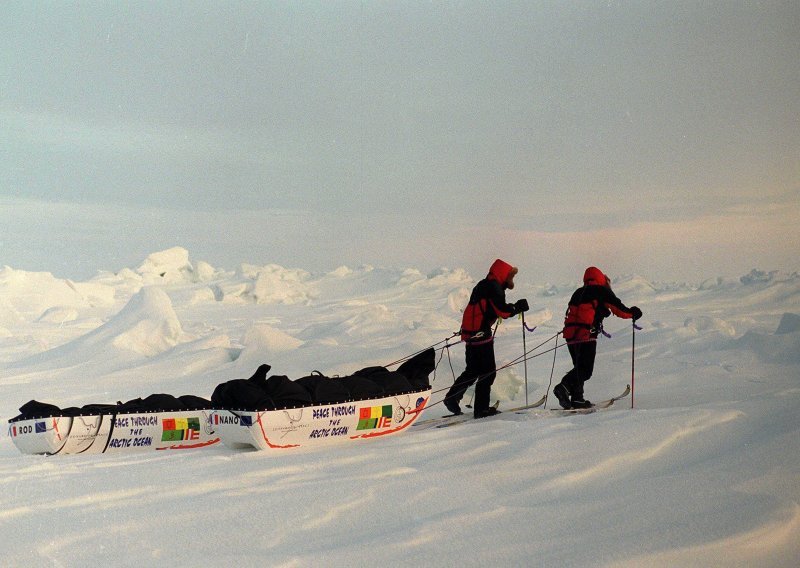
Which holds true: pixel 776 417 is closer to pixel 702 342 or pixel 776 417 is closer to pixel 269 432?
pixel 269 432

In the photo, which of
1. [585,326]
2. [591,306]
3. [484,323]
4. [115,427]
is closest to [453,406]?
[484,323]

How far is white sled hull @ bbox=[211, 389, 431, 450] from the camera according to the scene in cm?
634

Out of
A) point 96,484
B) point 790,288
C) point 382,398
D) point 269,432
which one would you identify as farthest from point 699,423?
point 790,288

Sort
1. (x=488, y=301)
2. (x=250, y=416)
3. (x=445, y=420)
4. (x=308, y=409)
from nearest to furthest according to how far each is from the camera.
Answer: (x=250, y=416) < (x=308, y=409) < (x=488, y=301) < (x=445, y=420)

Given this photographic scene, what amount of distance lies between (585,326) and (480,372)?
3.35 feet

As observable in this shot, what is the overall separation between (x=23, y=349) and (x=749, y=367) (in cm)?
1580

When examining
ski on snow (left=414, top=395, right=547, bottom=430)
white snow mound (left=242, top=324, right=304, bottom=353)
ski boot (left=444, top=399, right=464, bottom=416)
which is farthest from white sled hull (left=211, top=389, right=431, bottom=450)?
white snow mound (left=242, top=324, right=304, bottom=353)

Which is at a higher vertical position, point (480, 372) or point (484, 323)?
point (484, 323)

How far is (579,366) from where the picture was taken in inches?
295

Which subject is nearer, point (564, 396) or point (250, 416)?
point (250, 416)

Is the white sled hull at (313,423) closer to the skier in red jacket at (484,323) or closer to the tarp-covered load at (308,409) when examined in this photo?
the tarp-covered load at (308,409)

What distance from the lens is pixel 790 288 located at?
19641 millimetres

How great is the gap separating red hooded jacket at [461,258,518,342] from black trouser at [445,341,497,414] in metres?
0.12

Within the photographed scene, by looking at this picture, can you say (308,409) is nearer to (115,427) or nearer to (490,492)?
(115,427)
